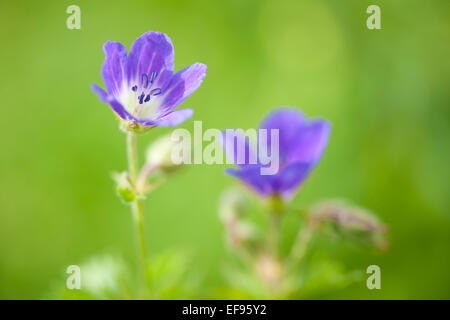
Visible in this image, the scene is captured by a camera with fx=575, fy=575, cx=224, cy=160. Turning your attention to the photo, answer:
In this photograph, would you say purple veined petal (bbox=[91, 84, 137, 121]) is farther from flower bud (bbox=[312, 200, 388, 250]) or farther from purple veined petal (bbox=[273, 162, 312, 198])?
flower bud (bbox=[312, 200, 388, 250])

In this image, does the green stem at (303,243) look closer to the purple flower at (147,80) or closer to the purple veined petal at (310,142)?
the purple veined petal at (310,142)

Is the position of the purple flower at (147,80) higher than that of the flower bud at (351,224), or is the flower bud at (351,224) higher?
the purple flower at (147,80)

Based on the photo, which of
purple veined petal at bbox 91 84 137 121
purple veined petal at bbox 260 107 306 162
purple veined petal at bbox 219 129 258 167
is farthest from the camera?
purple veined petal at bbox 260 107 306 162

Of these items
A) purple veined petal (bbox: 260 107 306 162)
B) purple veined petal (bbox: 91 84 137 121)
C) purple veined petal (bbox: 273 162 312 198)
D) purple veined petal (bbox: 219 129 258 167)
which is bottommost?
purple veined petal (bbox: 273 162 312 198)

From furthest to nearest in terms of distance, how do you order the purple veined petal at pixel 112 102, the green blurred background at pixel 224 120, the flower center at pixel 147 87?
the green blurred background at pixel 224 120 → the flower center at pixel 147 87 → the purple veined petal at pixel 112 102

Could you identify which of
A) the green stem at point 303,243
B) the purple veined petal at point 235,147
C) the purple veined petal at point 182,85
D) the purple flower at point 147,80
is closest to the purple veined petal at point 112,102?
the purple flower at point 147,80

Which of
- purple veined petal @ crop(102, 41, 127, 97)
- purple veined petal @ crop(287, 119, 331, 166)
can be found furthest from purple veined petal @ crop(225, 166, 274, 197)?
purple veined petal @ crop(102, 41, 127, 97)
